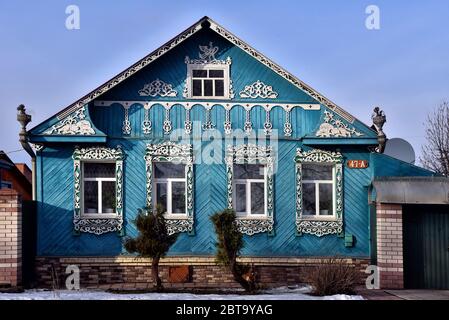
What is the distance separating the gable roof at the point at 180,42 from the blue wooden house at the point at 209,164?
3 cm

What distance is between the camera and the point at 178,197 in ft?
41.0

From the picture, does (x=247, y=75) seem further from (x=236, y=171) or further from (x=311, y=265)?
(x=311, y=265)

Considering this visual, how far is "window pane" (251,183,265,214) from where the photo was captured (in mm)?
12531

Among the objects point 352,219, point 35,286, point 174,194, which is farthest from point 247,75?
point 35,286

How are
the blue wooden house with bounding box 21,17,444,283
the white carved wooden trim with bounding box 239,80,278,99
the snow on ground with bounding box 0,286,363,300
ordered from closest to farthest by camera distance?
the snow on ground with bounding box 0,286,363,300, the blue wooden house with bounding box 21,17,444,283, the white carved wooden trim with bounding box 239,80,278,99

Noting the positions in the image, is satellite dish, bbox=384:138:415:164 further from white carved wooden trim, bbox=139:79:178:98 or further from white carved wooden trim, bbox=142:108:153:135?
white carved wooden trim, bbox=142:108:153:135

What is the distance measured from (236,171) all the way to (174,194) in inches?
55.3

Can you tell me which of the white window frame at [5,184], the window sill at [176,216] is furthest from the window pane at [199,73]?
the white window frame at [5,184]

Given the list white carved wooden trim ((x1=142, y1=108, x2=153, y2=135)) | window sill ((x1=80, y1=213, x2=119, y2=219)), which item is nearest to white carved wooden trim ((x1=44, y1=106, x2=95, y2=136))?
white carved wooden trim ((x1=142, y1=108, x2=153, y2=135))

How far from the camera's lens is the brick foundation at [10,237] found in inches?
444

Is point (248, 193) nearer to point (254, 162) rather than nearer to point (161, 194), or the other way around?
point (254, 162)

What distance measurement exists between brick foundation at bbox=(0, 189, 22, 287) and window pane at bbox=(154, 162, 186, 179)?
285 cm

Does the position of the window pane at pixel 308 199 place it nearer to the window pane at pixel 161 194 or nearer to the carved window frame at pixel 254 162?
the carved window frame at pixel 254 162

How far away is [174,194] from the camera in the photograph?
12.5m
